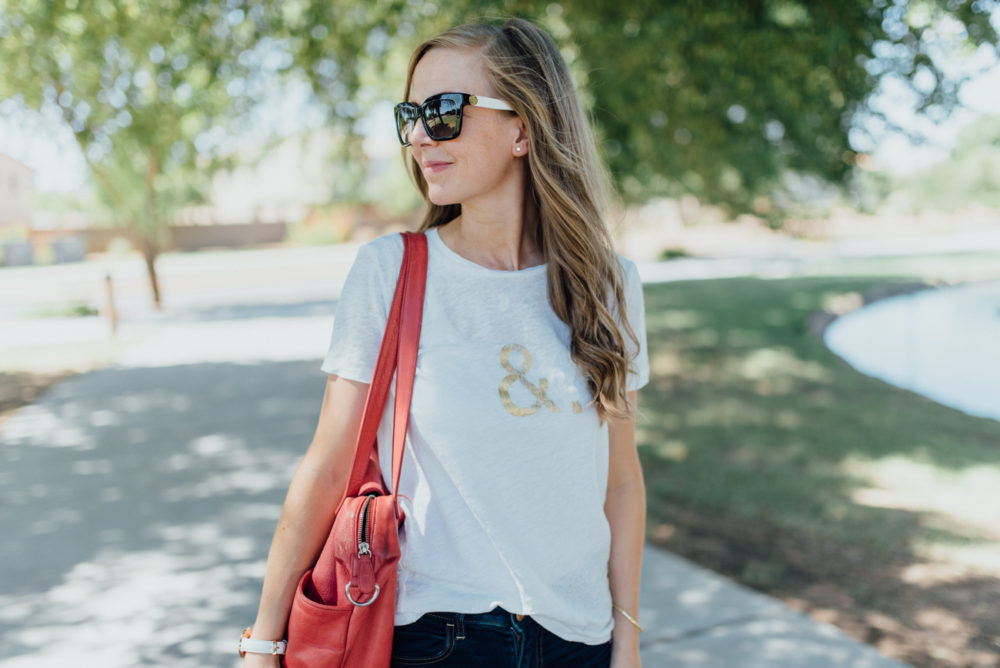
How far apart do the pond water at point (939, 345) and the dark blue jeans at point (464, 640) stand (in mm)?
8574

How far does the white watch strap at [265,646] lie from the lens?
1.51 m

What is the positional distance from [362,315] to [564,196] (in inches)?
19.8

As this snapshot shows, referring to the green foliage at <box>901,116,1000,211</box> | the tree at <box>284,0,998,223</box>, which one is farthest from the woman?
the green foliage at <box>901,116,1000,211</box>

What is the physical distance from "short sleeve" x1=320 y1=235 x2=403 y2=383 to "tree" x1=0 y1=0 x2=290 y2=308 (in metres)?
5.86

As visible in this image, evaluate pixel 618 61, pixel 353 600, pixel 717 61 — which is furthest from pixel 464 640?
pixel 618 61

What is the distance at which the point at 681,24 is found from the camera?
21.0ft

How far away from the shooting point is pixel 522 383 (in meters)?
1.60

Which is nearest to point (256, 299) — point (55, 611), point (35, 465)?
point (35, 465)

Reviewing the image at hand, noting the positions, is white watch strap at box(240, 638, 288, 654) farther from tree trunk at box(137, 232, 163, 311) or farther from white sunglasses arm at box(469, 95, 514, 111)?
tree trunk at box(137, 232, 163, 311)

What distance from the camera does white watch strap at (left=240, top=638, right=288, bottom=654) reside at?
151 centimetres

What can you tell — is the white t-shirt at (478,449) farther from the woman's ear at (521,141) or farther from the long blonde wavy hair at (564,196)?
the woman's ear at (521,141)

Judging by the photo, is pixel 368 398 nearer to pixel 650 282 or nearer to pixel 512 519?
pixel 512 519

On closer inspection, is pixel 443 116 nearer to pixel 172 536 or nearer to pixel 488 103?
pixel 488 103

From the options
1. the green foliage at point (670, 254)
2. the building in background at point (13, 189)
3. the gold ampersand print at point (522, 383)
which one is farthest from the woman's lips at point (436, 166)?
the green foliage at point (670, 254)
